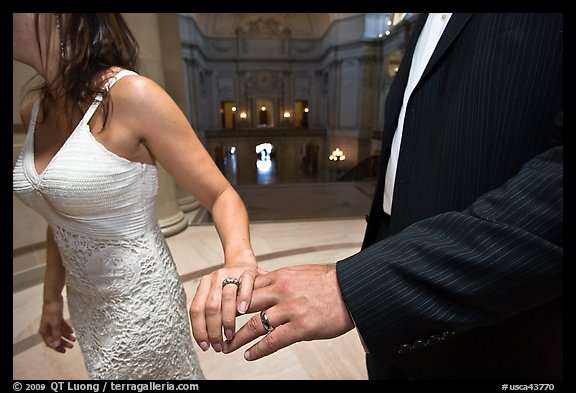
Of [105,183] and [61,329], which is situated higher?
[105,183]

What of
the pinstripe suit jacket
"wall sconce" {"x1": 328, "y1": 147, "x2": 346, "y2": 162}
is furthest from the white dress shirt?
"wall sconce" {"x1": 328, "y1": 147, "x2": 346, "y2": 162}

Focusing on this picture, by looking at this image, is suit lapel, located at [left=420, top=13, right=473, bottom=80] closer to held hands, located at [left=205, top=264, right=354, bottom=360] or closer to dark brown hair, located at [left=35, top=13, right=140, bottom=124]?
held hands, located at [left=205, top=264, right=354, bottom=360]

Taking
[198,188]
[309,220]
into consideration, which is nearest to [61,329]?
[198,188]

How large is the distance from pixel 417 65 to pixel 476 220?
0.70m

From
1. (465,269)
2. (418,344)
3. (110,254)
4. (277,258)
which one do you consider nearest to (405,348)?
(418,344)

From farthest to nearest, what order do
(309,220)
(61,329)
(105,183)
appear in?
(309,220)
(61,329)
(105,183)

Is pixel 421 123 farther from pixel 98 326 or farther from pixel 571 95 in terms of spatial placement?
pixel 98 326

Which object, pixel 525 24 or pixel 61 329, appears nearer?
pixel 525 24

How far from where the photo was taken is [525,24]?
2.18 feet

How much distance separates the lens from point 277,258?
3939mm

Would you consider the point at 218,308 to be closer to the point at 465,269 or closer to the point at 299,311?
the point at 299,311

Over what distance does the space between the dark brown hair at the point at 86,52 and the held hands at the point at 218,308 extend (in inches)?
26.5

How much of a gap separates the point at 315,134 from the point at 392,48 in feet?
21.2

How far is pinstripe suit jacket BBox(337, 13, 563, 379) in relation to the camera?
485 millimetres
